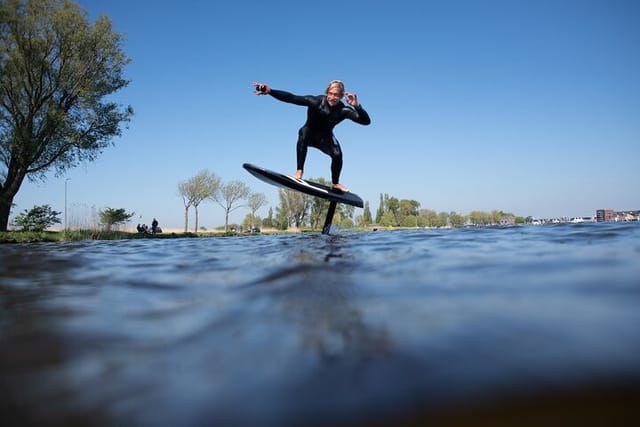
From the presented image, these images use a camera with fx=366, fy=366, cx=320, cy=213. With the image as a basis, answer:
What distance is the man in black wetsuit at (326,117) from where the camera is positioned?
22.7ft

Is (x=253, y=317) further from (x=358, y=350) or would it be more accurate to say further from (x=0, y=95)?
(x=0, y=95)

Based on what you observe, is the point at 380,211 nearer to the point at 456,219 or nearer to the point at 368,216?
the point at 368,216

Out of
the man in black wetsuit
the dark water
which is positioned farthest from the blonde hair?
the dark water

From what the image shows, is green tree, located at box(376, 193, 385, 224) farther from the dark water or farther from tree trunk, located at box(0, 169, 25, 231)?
the dark water

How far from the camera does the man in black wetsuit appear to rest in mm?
6934

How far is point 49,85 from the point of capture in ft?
62.1

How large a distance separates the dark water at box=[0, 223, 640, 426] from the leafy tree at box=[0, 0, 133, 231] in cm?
2071

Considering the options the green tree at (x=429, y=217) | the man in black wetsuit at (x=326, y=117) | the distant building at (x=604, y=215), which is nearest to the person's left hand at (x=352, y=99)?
the man in black wetsuit at (x=326, y=117)

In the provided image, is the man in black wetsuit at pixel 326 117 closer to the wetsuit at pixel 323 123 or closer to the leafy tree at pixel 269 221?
the wetsuit at pixel 323 123

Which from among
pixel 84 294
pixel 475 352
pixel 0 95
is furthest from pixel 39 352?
pixel 0 95

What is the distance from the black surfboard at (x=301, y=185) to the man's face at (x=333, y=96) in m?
1.61

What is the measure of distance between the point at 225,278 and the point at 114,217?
26.3m

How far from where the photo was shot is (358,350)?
114 cm

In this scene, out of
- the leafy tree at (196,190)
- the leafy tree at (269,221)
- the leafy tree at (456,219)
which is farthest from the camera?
the leafy tree at (456,219)
